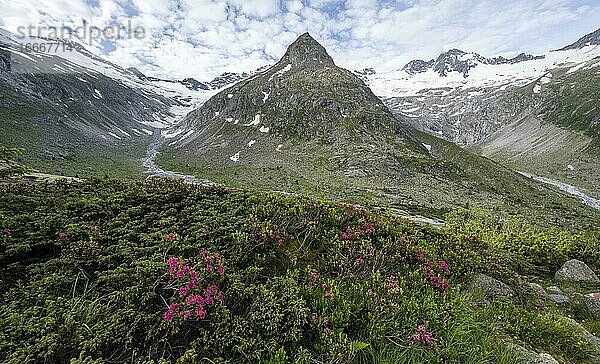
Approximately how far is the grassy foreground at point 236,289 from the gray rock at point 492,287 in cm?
21

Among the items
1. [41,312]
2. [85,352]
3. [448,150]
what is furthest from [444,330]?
[448,150]

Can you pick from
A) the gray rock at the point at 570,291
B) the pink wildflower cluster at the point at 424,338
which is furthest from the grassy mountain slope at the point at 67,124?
the gray rock at the point at 570,291

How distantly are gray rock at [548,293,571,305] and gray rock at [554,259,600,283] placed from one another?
2036 millimetres

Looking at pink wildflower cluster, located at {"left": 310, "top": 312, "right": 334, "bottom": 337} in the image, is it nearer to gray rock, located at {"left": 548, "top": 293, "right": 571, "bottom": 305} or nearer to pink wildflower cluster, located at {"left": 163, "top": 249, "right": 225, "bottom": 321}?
pink wildflower cluster, located at {"left": 163, "top": 249, "right": 225, "bottom": 321}

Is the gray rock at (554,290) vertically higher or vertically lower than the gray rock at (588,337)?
lower

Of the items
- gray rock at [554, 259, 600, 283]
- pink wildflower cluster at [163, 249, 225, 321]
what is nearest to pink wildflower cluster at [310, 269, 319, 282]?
pink wildflower cluster at [163, 249, 225, 321]

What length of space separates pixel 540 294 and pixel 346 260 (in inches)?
214

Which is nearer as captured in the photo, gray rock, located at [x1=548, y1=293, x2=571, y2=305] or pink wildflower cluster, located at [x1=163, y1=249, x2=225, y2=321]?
pink wildflower cluster, located at [x1=163, y1=249, x2=225, y2=321]

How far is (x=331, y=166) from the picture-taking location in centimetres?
7969

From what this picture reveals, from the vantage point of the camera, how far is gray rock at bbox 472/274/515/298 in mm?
7047

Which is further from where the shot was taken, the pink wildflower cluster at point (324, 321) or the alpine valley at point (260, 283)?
the pink wildflower cluster at point (324, 321)

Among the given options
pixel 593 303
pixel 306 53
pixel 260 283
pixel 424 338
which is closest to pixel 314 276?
pixel 260 283

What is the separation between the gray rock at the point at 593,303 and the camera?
25.7ft

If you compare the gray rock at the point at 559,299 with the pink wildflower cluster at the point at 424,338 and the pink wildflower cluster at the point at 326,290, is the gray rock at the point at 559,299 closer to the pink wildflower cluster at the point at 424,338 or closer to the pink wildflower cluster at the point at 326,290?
the pink wildflower cluster at the point at 424,338
